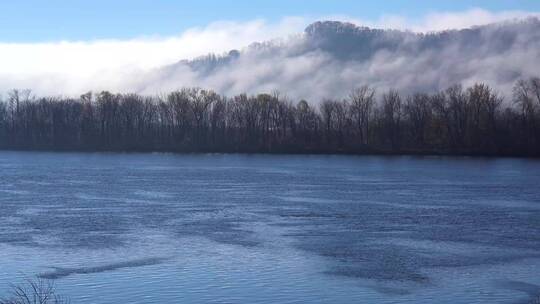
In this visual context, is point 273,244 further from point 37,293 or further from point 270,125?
point 270,125

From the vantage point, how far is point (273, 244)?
76.6ft

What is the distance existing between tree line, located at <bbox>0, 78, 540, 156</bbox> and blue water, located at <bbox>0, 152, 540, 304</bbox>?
60332 millimetres

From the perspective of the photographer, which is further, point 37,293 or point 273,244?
point 273,244

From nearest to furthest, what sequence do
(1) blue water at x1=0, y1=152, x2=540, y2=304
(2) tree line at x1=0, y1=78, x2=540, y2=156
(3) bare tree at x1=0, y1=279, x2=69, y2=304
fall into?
(3) bare tree at x1=0, y1=279, x2=69, y2=304
(1) blue water at x1=0, y1=152, x2=540, y2=304
(2) tree line at x1=0, y1=78, x2=540, y2=156

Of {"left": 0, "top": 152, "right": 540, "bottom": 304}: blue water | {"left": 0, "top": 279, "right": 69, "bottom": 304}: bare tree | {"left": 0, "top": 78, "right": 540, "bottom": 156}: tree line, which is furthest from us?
{"left": 0, "top": 78, "right": 540, "bottom": 156}: tree line

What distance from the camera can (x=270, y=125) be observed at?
115 metres

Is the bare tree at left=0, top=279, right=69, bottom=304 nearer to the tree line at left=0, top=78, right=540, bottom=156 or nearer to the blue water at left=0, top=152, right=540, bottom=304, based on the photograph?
the blue water at left=0, top=152, right=540, bottom=304

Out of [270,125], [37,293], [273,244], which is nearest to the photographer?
[37,293]

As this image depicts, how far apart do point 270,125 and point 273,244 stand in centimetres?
9151

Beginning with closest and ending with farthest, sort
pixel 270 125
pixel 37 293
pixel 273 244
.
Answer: pixel 37 293
pixel 273 244
pixel 270 125

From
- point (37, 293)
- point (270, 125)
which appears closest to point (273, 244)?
point (37, 293)

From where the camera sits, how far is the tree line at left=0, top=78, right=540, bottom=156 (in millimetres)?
101756

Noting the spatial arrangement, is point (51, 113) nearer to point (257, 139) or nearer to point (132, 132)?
point (132, 132)

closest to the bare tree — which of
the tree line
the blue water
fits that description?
the blue water
